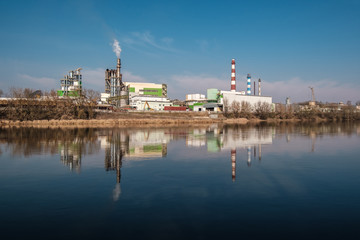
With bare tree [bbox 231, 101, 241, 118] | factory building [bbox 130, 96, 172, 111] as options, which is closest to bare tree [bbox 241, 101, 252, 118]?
bare tree [bbox 231, 101, 241, 118]

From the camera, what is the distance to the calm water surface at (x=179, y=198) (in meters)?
5.83

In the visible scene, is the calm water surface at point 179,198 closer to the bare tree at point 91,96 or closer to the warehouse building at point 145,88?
the bare tree at point 91,96

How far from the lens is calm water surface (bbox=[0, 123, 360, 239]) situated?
5.83 metres

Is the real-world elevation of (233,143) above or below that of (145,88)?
below

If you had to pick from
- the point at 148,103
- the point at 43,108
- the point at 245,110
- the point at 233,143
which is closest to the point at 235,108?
the point at 245,110

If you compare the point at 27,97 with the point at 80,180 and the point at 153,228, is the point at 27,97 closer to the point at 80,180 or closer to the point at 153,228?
the point at 80,180

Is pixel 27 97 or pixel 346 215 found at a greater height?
pixel 27 97

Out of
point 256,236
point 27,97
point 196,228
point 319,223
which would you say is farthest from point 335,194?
point 27,97

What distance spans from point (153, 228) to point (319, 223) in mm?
3795

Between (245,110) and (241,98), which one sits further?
(241,98)

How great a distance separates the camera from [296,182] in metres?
9.82

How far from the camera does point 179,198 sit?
7906 mm

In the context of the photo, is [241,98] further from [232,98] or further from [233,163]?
[233,163]

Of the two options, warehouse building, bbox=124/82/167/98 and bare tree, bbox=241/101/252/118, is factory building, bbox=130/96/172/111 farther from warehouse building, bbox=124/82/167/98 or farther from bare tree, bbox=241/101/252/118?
bare tree, bbox=241/101/252/118
